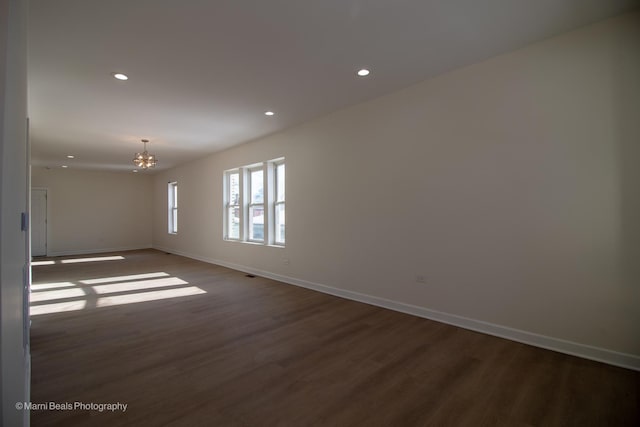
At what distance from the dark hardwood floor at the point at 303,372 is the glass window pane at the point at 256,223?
95.4 inches

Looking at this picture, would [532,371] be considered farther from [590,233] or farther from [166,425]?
[166,425]

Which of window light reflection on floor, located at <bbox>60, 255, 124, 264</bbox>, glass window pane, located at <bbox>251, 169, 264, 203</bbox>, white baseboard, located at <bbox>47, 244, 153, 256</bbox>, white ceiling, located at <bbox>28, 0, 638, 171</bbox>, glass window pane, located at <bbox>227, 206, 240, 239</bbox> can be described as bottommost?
window light reflection on floor, located at <bbox>60, 255, 124, 264</bbox>

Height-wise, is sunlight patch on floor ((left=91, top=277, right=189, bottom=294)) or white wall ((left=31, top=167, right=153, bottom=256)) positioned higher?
white wall ((left=31, top=167, right=153, bottom=256))

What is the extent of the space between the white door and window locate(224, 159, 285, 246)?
6254 mm

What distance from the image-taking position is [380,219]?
3.80 m

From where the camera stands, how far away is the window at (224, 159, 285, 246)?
5.63 meters

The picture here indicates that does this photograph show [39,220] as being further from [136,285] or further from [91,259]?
[136,285]

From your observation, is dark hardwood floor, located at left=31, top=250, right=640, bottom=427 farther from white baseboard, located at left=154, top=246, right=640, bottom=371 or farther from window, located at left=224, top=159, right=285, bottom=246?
window, located at left=224, top=159, right=285, bottom=246

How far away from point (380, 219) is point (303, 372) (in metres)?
2.14

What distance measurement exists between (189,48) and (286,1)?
1.10 m

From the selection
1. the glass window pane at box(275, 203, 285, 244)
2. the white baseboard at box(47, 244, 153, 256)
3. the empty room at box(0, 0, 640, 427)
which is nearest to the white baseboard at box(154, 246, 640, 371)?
the empty room at box(0, 0, 640, 427)

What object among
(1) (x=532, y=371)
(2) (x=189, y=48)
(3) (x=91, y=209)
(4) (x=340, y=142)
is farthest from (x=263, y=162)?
(3) (x=91, y=209)

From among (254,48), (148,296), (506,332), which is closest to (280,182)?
(148,296)

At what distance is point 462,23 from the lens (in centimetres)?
236
